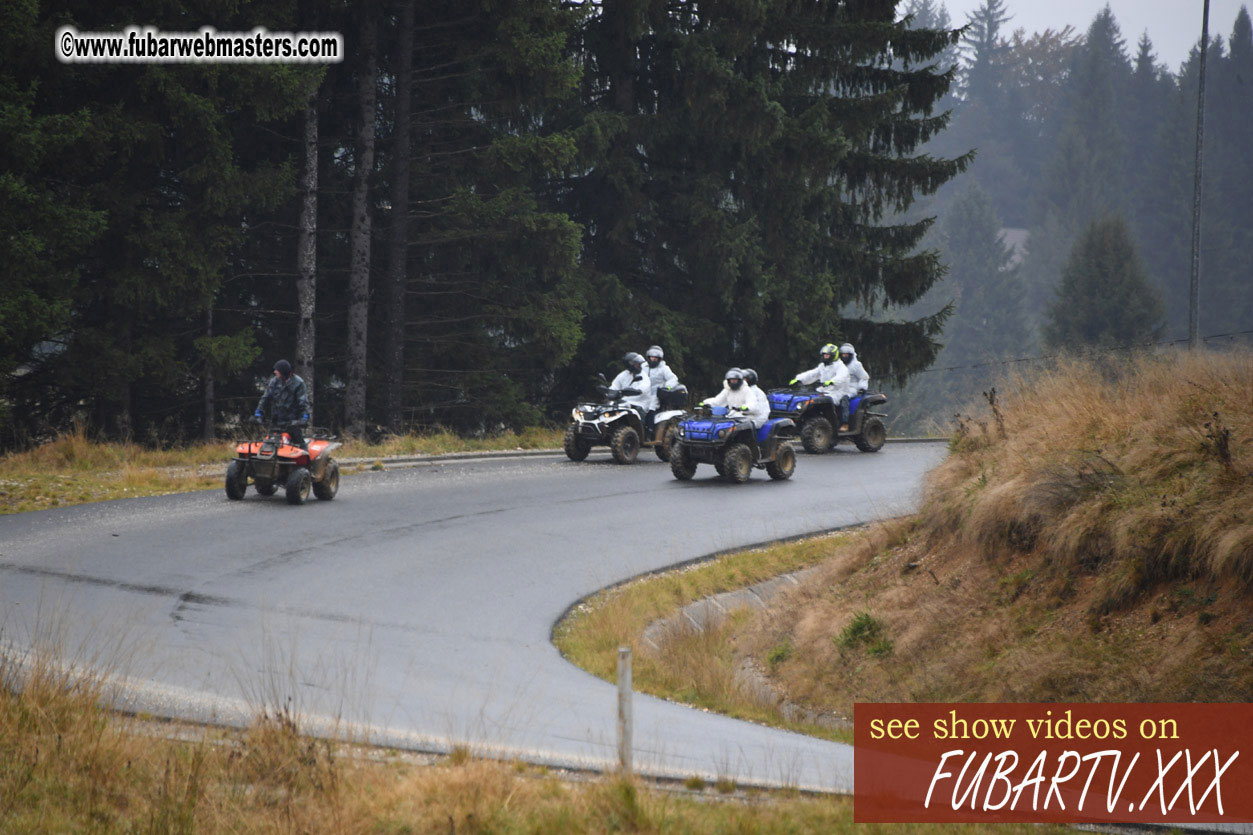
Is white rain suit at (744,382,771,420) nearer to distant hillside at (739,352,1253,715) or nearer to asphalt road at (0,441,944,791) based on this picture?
asphalt road at (0,441,944,791)

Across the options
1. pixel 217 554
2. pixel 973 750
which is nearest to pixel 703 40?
pixel 217 554

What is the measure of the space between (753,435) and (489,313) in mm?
12028

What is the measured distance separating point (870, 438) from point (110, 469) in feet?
48.7

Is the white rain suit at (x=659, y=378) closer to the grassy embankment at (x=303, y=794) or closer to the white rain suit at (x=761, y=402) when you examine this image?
the white rain suit at (x=761, y=402)

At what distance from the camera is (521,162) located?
29.4 meters

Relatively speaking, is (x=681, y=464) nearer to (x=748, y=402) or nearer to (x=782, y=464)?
(x=748, y=402)

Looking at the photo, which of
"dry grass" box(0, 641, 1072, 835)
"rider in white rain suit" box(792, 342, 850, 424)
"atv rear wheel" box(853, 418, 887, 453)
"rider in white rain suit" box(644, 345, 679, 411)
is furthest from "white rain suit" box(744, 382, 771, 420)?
"dry grass" box(0, 641, 1072, 835)

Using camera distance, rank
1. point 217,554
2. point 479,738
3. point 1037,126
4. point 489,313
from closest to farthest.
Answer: point 479,738 < point 217,554 < point 489,313 < point 1037,126

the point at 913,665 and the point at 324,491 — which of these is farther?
the point at 324,491

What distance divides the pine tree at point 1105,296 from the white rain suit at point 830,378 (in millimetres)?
39037

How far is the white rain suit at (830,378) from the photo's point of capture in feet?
85.1

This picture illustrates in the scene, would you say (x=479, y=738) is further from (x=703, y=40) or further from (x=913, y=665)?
(x=703, y=40)

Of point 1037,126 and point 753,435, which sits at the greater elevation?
point 1037,126

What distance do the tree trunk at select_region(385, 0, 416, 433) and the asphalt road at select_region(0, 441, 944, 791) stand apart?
9272 mm
